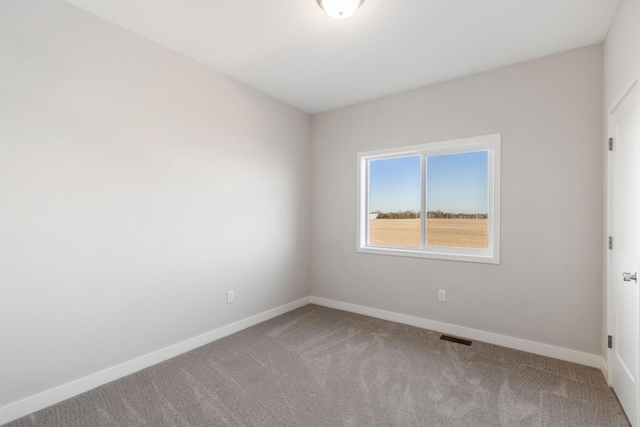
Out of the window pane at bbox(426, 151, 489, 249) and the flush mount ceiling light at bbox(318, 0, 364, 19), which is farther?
the window pane at bbox(426, 151, 489, 249)

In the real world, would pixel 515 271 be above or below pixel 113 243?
below

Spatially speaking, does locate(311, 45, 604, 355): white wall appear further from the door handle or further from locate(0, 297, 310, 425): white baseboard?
locate(0, 297, 310, 425): white baseboard

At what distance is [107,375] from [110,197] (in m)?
1.30

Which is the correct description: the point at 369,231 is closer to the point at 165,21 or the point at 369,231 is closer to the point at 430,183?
the point at 430,183

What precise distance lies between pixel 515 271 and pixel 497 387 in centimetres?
107

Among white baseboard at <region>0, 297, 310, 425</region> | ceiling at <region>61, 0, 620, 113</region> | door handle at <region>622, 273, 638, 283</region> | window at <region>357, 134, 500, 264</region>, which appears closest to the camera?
door handle at <region>622, 273, 638, 283</region>

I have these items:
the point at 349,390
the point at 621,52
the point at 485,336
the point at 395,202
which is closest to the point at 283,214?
the point at 395,202

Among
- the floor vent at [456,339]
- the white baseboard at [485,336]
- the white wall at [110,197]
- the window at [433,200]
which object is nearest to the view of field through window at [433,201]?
the window at [433,200]

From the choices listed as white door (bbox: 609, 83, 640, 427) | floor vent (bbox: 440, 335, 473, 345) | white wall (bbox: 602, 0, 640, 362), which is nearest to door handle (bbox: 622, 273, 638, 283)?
white door (bbox: 609, 83, 640, 427)

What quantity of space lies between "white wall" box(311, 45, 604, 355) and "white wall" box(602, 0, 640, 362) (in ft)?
0.38

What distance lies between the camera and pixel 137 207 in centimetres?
236

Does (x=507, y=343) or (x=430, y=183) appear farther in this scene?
(x=430, y=183)

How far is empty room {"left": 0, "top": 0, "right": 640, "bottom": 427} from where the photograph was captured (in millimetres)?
1854

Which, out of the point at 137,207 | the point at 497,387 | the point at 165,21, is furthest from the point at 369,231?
the point at 165,21
